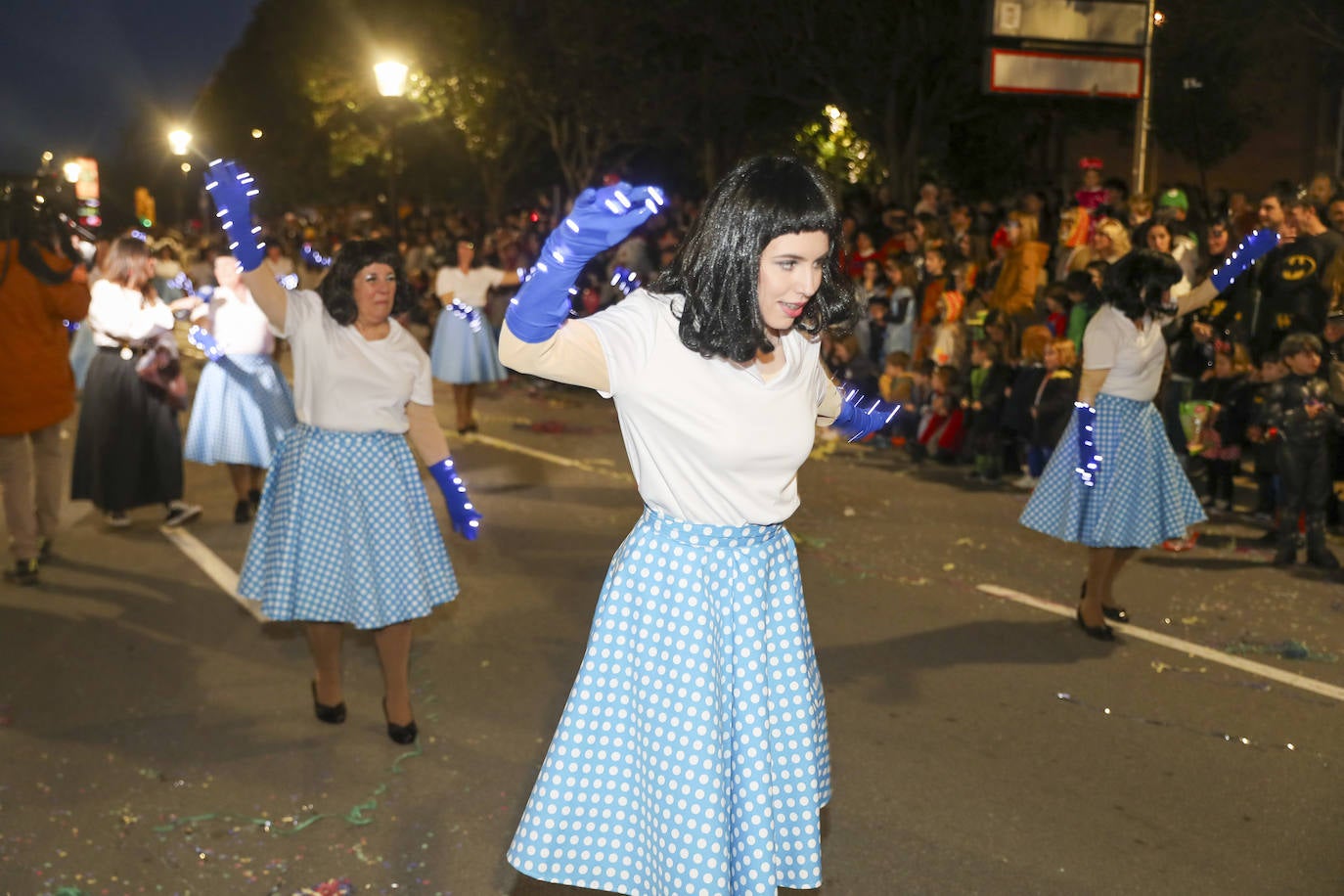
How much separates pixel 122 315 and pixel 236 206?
447cm

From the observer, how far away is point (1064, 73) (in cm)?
1459

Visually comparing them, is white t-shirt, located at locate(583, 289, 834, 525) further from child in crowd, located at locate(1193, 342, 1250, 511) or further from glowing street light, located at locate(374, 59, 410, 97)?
glowing street light, located at locate(374, 59, 410, 97)

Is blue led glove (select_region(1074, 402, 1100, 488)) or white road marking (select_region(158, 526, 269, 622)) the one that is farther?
white road marking (select_region(158, 526, 269, 622))

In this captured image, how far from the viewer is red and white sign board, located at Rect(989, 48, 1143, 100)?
14570 mm

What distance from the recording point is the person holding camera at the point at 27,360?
7.97 meters

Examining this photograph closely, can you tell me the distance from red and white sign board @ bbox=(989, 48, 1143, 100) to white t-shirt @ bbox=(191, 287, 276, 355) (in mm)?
8445

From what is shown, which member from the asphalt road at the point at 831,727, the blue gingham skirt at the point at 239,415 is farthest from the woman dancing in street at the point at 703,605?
the blue gingham skirt at the point at 239,415

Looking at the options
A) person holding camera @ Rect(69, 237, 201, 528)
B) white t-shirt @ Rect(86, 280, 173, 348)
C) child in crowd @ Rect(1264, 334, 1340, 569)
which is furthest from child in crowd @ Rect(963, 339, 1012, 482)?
white t-shirt @ Rect(86, 280, 173, 348)

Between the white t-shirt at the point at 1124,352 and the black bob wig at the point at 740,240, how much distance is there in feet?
12.8

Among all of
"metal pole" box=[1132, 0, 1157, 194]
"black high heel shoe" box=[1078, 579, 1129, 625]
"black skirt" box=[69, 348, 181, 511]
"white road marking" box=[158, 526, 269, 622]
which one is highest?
"metal pole" box=[1132, 0, 1157, 194]

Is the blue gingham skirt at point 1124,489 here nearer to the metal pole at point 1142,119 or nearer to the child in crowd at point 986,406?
the child in crowd at point 986,406

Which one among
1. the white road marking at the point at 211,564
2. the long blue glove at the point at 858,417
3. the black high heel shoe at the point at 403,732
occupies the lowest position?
the black high heel shoe at the point at 403,732

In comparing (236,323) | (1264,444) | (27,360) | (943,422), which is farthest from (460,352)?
(1264,444)

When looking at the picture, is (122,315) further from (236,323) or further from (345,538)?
(345,538)
